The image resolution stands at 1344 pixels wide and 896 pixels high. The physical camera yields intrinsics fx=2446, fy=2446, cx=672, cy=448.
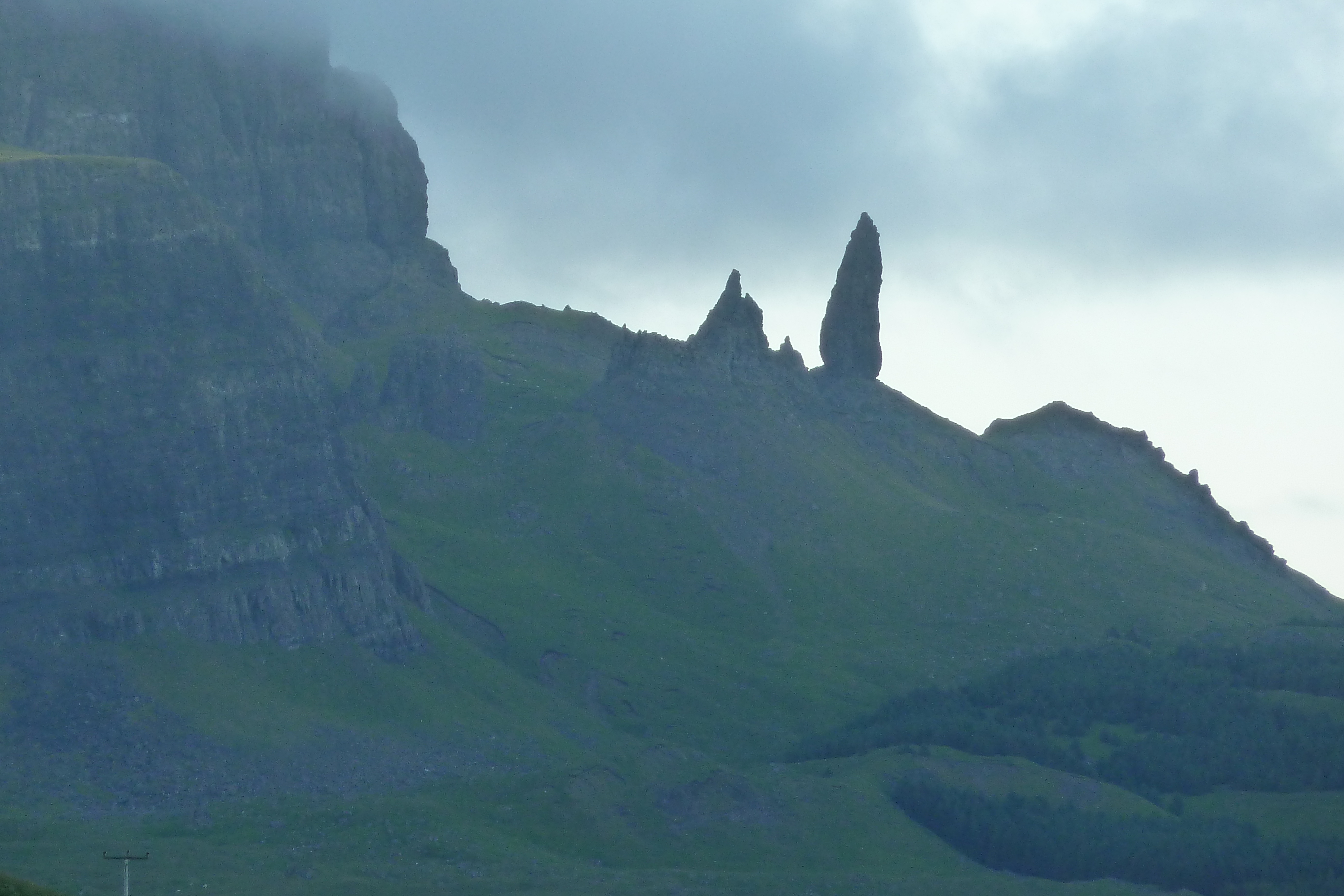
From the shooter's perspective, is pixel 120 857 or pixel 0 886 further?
pixel 120 857

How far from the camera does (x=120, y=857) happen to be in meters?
149

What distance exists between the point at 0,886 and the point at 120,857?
33.1 metres

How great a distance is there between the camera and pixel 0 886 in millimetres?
116562
